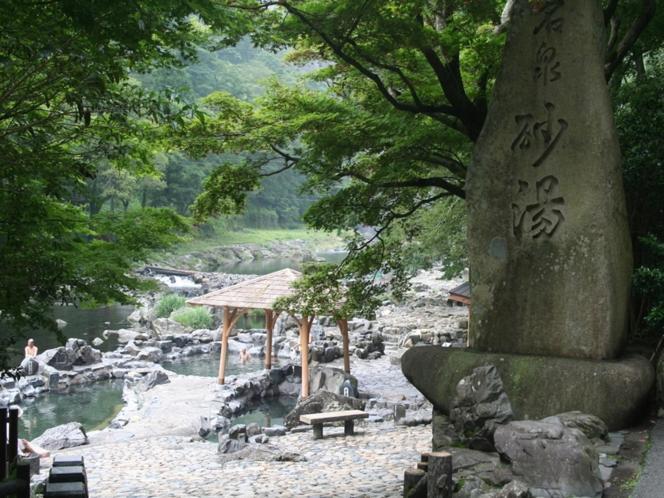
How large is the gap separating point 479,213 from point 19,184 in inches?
165

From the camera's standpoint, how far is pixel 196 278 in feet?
142

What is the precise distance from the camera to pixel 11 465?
15.4 feet

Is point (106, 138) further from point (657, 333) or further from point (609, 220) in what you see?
point (657, 333)

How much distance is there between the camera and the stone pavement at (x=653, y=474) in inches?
192

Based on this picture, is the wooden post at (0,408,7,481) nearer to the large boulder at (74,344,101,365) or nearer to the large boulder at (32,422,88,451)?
the large boulder at (32,422,88,451)

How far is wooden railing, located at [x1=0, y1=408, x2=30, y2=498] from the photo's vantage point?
406 centimetres

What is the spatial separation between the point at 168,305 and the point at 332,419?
21063mm

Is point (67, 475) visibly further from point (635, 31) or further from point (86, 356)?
point (86, 356)

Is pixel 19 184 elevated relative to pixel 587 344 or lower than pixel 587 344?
elevated

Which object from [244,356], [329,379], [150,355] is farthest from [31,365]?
[329,379]

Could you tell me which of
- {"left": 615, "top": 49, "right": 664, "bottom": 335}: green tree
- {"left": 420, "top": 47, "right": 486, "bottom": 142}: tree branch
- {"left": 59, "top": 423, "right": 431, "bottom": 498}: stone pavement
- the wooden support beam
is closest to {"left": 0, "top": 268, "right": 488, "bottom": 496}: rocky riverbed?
{"left": 59, "top": 423, "right": 431, "bottom": 498}: stone pavement

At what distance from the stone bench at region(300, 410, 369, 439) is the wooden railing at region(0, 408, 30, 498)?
26.8 feet

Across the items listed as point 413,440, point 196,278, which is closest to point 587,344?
point 413,440

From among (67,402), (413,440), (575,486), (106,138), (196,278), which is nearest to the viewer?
(575,486)
